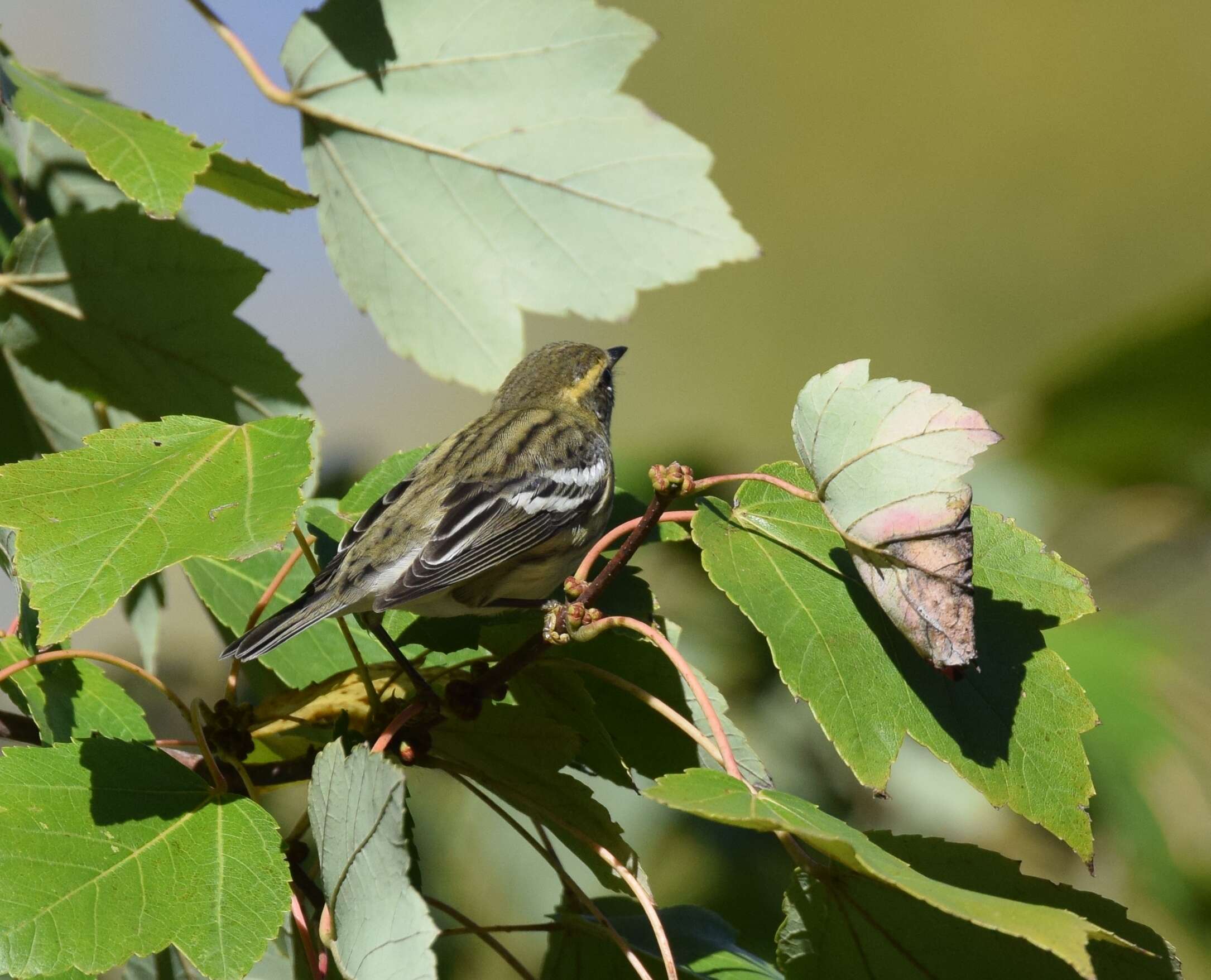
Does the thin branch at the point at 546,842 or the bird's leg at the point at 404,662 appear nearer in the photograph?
the bird's leg at the point at 404,662

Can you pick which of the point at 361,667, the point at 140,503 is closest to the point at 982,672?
the point at 361,667

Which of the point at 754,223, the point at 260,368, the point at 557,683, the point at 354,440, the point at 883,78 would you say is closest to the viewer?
the point at 557,683

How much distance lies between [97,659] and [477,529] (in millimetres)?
974

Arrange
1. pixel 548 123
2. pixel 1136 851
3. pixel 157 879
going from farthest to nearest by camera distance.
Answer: pixel 1136 851
pixel 548 123
pixel 157 879

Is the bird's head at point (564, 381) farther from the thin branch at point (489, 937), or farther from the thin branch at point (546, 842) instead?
the thin branch at point (489, 937)

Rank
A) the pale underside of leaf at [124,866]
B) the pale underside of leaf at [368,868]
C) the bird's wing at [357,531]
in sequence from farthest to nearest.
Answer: the bird's wing at [357,531], the pale underside of leaf at [124,866], the pale underside of leaf at [368,868]

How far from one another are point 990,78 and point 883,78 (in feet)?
7.62

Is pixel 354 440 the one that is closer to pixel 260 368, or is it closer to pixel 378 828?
pixel 260 368

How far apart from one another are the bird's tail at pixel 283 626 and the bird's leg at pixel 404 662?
15 cm

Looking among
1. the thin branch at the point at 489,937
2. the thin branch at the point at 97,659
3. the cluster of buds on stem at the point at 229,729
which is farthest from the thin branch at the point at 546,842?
the thin branch at the point at 97,659

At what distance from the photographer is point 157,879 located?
1646mm

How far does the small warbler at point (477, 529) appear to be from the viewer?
2225mm

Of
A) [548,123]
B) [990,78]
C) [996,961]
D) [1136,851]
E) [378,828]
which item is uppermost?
[548,123]

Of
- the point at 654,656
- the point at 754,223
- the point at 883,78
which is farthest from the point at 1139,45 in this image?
the point at 654,656
